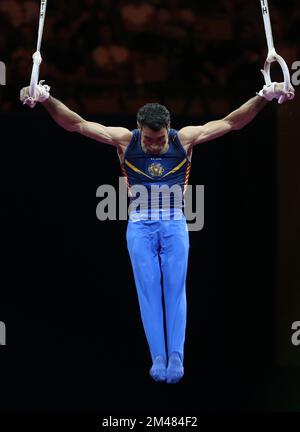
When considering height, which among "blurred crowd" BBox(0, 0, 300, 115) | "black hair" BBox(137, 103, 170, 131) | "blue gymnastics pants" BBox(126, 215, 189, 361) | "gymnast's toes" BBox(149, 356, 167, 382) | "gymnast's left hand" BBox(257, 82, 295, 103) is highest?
"blurred crowd" BBox(0, 0, 300, 115)

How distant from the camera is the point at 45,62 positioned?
8.27 m

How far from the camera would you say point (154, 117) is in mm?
6047

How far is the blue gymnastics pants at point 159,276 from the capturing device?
20.1 ft

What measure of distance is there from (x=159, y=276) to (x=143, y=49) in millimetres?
2788

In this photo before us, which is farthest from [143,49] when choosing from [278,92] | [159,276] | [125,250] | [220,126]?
[159,276]

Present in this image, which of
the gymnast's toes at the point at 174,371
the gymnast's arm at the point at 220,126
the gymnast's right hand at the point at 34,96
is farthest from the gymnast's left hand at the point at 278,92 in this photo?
the gymnast's toes at the point at 174,371

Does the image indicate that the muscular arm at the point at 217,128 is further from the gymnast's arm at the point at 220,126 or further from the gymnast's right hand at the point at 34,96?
the gymnast's right hand at the point at 34,96

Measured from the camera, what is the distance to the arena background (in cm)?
789

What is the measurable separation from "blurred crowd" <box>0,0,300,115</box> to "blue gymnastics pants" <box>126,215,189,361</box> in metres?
1.99

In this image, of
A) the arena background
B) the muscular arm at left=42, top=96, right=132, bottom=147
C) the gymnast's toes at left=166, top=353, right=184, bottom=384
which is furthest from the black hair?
the arena background

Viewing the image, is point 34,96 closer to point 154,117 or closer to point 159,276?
point 154,117

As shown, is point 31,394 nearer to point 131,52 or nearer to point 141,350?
point 141,350

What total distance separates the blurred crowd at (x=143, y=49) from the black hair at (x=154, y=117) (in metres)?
1.84

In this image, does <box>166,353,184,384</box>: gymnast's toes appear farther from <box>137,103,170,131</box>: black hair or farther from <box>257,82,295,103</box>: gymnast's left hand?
<box>257,82,295,103</box>: gymnast's left hand
